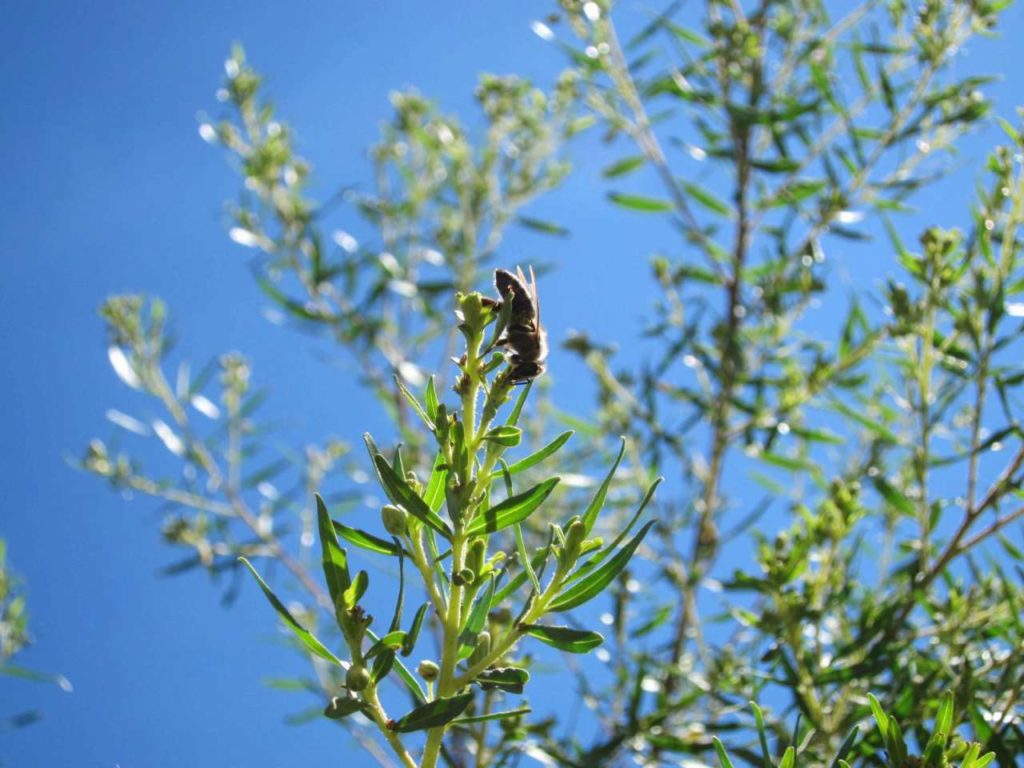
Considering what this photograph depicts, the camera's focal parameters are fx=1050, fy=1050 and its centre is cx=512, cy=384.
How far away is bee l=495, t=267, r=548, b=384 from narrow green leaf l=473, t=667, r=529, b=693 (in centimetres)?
21

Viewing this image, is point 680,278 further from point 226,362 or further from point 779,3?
point 226,362

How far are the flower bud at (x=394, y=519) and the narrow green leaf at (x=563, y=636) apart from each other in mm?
116

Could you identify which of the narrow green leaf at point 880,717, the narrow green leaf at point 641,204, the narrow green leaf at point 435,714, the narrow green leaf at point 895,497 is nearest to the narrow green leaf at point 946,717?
the narrow green leaf at point 880,717

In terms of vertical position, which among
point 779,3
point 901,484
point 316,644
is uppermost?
point 779,3

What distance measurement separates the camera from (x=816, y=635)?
166 cm

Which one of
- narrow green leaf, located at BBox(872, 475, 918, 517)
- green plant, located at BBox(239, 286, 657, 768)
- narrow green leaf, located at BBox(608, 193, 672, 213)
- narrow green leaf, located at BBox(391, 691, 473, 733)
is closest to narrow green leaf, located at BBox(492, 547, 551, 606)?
green plant, located at BBox(239, 286, 657, 768)

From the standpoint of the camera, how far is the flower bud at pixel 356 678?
0.73 meters

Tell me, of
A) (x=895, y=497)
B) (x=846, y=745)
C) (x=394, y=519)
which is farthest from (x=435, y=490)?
(x=895, y=497)

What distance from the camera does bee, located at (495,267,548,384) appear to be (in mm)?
769

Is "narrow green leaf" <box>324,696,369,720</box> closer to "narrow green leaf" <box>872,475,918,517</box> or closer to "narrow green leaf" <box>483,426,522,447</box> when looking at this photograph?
"narrow green leaf" <box>483,426,522,447</box>

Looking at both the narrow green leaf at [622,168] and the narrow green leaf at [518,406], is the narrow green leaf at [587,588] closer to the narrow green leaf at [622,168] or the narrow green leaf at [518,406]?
the narrow green leaf at [518,406]

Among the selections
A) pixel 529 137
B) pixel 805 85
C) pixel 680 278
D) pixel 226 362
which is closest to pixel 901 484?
pixel 680 278

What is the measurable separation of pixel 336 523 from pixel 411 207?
8.55ft

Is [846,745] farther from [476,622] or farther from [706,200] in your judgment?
[706,200]
